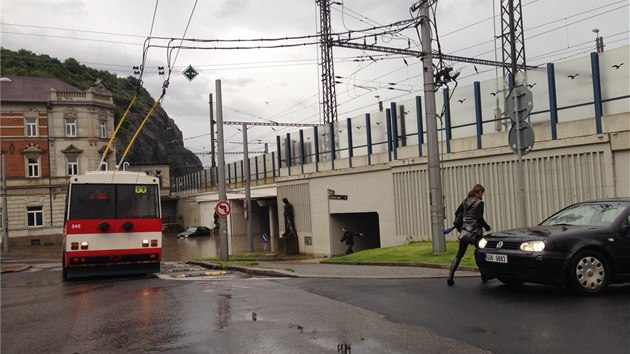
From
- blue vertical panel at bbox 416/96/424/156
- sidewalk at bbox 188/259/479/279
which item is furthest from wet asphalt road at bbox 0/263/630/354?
blue vertical panel at bbox 416/96/424/156

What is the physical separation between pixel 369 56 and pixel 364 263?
29.3 ft

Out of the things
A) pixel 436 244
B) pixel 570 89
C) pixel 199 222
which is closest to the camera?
pixel 436 244

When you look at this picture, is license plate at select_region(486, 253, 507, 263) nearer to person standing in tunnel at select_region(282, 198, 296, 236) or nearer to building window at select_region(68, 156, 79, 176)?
person standing in tunnel at select_region(282, 198, 296, 236)

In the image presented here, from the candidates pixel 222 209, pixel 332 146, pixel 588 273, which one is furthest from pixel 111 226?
pixel 332 146

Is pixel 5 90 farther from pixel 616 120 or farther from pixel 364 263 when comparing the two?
pixel 616 120

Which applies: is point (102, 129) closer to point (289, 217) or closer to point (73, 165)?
point (73, 165)

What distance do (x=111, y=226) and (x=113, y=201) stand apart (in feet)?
2.55

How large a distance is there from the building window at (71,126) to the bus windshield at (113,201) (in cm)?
4929

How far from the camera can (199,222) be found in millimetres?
70625

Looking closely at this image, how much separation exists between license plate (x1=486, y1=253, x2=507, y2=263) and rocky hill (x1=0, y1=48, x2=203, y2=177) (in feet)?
223

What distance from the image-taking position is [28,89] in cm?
6031

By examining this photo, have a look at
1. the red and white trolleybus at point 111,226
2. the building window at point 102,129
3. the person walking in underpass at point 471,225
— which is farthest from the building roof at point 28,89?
the person walking in underpass at point 471,225

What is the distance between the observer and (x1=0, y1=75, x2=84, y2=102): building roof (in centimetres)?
5844

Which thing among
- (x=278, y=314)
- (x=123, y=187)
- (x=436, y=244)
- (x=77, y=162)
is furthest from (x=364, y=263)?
(x=77, y=162)
